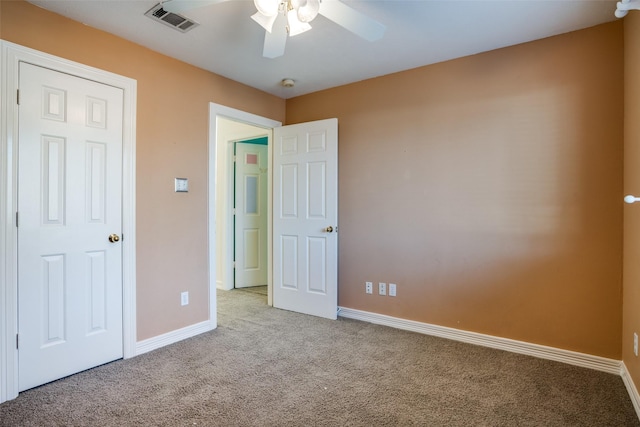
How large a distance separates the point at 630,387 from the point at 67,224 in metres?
3.69

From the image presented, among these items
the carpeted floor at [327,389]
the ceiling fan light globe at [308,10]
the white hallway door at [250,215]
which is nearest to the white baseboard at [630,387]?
the carpeted floor at [327,389]

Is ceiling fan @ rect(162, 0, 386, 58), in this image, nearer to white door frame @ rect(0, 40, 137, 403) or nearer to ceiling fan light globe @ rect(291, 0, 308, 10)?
ceiling fan light globe @ rect(291, 0, 308, 10)

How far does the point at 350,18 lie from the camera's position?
1.80 metres

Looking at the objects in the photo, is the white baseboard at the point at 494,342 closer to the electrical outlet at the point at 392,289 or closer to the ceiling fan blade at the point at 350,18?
the electrical outlet at the point at 392,289

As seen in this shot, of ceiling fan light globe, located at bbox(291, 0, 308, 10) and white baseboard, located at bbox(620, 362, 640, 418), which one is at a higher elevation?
ceiling fan light globe, located at bbox(291, 0, 308, 10)

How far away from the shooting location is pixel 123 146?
8.26ft

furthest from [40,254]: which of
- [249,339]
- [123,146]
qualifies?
[249,339]

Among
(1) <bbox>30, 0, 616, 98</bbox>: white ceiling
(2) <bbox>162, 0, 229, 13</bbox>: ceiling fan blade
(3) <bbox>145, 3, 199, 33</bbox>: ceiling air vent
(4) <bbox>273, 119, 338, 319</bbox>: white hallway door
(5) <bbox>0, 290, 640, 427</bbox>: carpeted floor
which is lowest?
(5) <bbox>0, 290, 640, 427</bbox>: carpeted floor

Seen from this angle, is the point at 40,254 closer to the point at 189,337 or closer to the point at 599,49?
the point at 189,337

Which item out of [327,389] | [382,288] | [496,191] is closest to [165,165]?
[327,389]

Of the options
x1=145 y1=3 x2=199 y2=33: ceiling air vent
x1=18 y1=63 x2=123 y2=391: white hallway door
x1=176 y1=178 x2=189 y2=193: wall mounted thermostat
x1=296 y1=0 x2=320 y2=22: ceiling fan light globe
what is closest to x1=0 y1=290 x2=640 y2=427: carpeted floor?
x1=18 y1=63 x2=123 y2=391: white hallway door

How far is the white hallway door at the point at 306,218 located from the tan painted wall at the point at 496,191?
0.17m

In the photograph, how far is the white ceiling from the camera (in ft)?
6.94

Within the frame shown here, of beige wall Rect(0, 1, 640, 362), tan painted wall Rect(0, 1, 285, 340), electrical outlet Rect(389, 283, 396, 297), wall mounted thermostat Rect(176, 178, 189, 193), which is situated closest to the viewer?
beige wall Rect(0, 1, 640, 362)
